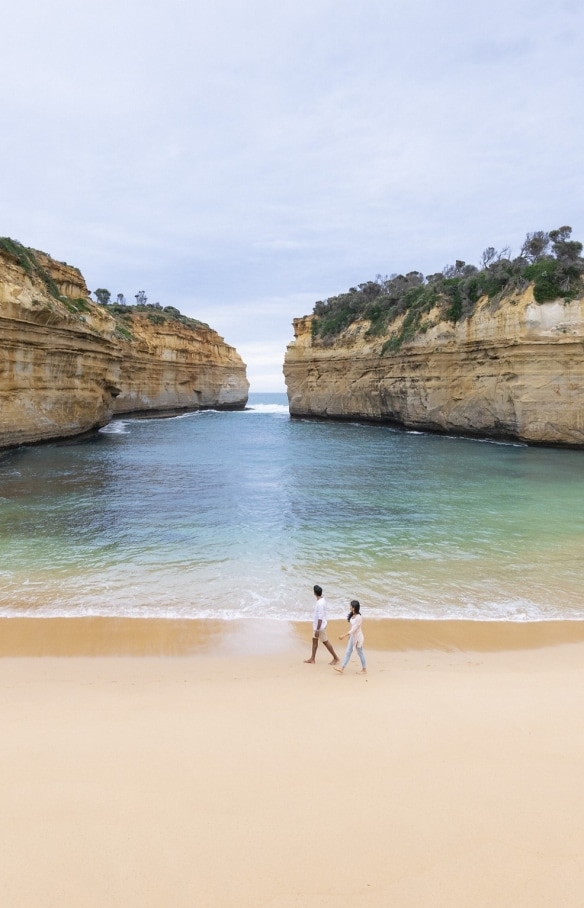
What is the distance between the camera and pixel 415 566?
29.8ft

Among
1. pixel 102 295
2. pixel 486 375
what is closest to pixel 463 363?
pixel 486 375

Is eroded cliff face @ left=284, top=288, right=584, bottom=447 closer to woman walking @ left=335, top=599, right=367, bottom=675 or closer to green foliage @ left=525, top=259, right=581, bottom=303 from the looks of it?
green foliage @ left=525, top=259, right=581, bottom=303

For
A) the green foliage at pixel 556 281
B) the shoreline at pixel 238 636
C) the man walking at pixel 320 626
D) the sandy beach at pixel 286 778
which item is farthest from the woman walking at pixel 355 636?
the green foliage at pixel 556 281

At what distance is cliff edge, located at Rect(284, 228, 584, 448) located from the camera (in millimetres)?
25250

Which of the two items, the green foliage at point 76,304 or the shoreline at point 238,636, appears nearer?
the shoreline at point 238,636

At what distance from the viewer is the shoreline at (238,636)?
614 centimetres

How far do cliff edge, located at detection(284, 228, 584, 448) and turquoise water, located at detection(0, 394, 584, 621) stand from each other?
5.48 metres

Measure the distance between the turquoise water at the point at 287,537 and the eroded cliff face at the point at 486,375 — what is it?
5197 millimetres

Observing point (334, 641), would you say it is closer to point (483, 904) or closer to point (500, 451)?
point (483, 904)

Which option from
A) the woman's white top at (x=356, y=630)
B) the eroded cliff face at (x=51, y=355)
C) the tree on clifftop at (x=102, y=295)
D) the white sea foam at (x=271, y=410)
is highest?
the tree on clifftop at (x=102, y=295)

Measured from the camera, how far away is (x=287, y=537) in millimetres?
10914

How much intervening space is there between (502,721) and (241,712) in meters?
2.34

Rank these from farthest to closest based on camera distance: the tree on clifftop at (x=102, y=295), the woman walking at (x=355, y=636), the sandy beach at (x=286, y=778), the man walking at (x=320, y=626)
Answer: the tree on clifftop at (x=102, y=295) → the man walking at (x=320, y=626) → the woman walking at (x=355, y=636) → the sandy beach at (x=286, y=778)

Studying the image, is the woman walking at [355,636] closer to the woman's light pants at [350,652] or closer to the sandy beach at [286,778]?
the woman's light pants at [350,652]
